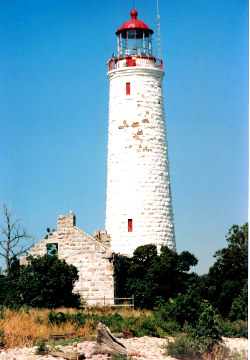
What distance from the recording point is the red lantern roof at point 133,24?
123 feet

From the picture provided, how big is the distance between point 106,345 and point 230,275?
1245cm

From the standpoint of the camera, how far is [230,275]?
108ft

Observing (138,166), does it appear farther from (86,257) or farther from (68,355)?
(68,355)

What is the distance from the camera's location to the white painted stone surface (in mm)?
36406

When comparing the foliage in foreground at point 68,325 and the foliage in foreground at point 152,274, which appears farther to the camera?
the foliage in foreground at point 152,274

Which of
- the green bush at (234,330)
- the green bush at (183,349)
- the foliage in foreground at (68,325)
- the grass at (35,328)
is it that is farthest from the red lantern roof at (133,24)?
the green bush at (183,349)

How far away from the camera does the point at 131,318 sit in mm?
27812

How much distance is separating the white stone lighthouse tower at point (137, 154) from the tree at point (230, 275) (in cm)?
388

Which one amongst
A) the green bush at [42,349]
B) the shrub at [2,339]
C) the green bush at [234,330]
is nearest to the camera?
the green bush at [42,349]

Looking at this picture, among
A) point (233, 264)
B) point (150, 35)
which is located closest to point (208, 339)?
point (233, 264)

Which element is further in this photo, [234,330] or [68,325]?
[234,330]

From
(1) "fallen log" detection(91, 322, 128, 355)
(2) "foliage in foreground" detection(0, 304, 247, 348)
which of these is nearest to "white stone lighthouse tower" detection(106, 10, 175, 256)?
(2) "foliage in foreground" detection(0, 304, 247, 348)

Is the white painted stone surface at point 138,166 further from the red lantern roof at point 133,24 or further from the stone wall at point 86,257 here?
the red lantern roof at point 133,24

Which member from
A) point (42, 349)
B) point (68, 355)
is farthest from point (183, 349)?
point (42, 349)
